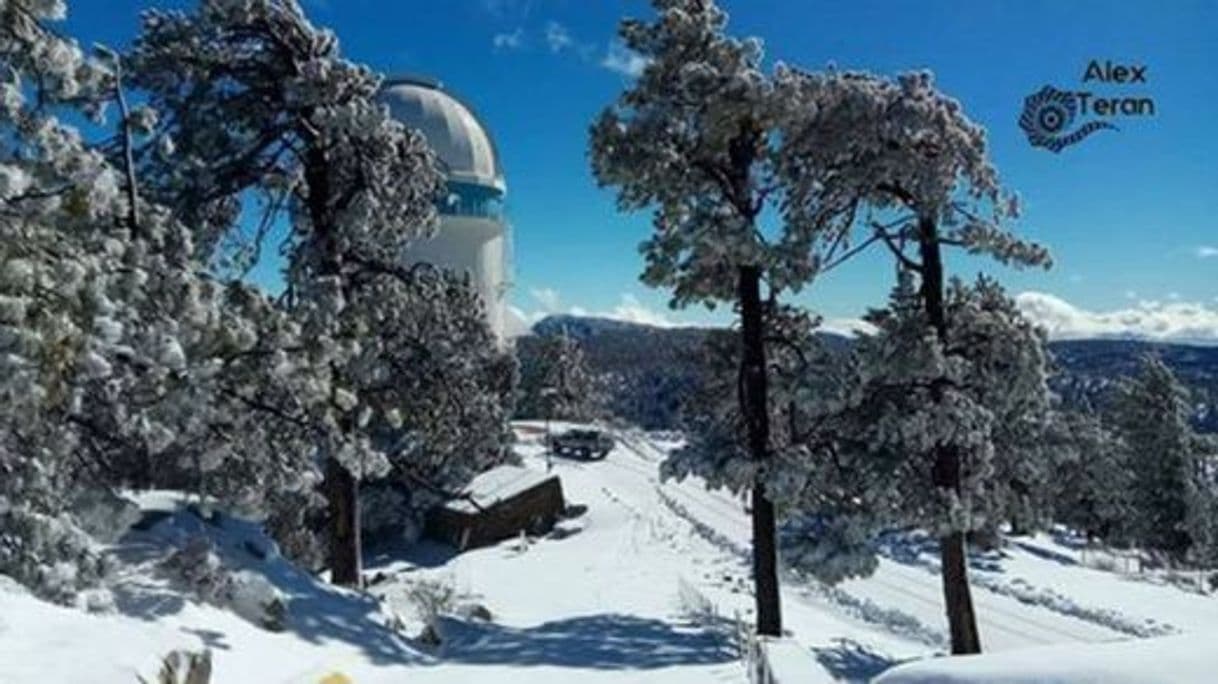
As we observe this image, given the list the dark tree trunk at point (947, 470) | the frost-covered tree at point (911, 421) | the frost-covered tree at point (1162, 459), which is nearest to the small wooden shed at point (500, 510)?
the frost-covered tree at point (911, 421)

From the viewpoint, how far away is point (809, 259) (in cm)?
1559

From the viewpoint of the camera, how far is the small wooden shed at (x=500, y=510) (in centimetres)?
3384

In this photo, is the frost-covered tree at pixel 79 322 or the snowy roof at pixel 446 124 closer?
the frost-covered tree at pixel 79 322

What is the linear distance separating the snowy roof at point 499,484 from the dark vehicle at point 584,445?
700 inches

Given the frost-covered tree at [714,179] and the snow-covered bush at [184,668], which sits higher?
the frost-covered tree at [714,179]

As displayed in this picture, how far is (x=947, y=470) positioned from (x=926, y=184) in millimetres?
4692

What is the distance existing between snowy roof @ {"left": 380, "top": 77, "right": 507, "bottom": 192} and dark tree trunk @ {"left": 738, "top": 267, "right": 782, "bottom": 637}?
31.1 meters

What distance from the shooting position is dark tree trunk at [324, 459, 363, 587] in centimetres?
1611

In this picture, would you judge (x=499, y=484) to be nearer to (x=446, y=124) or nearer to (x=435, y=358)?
(x=446, y=124)

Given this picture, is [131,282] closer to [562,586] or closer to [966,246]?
[966,246]

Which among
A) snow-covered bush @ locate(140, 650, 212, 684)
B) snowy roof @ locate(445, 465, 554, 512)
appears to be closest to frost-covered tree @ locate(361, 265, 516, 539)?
snow-covered bush @ locate(140, 650, 212, 684)

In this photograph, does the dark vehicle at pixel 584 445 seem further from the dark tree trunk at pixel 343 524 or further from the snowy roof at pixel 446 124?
the dark tree trunk at pixel 343 524

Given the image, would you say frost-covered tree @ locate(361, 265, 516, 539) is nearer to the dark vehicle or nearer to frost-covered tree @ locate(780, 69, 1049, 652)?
frost-covered tree @ locate(780, 69, 1049, 652)

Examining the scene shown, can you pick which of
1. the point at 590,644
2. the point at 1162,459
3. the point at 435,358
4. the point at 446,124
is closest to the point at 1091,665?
the point at 590,644
